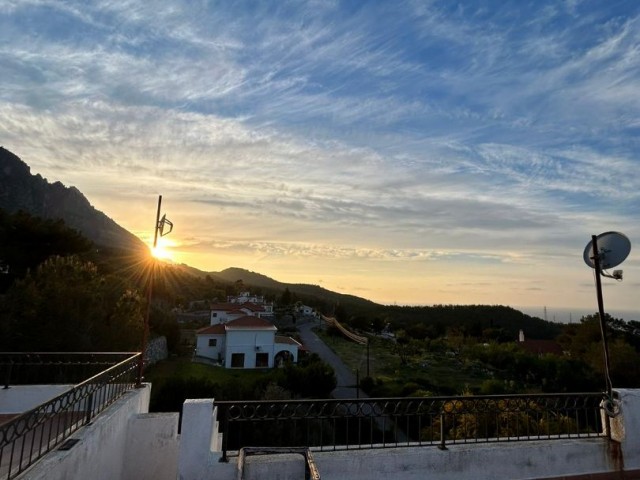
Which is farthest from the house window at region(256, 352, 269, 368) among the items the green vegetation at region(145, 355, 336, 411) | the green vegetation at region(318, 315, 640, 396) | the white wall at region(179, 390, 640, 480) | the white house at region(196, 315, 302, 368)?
the white wall at region(179, 390, 640, 480)

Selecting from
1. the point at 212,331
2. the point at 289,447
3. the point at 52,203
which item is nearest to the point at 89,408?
the point at 289,447

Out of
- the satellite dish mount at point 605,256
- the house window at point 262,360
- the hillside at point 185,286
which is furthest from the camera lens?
the hillside at point 185,286

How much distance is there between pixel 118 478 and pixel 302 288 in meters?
127

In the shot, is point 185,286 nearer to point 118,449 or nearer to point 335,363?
point 335,363

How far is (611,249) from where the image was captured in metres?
5.49

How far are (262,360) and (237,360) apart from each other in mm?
2055

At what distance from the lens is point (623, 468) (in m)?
5.01

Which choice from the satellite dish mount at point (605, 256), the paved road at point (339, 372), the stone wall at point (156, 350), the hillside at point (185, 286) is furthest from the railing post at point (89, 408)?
the hillside at point (185, 286)

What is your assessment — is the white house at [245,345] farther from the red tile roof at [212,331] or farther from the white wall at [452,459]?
the white wall at [452,459]

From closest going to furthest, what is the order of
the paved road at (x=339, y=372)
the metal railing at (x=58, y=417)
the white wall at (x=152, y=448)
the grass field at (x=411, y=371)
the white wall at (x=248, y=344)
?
1. the metal railing at (x=58, y=417)
2. the white wall at (x=152, y=448)
3. the paved road at (x=339, y=372)
4. the grass field at (x=411, y=371)
5. the white wall at (x=248, y=344)

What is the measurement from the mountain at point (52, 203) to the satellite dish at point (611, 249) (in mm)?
45777

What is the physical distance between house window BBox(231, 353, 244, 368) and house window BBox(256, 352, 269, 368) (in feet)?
4.22

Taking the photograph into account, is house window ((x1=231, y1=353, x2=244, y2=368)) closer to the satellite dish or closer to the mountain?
the mountain

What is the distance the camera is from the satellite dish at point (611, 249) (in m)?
5.40
